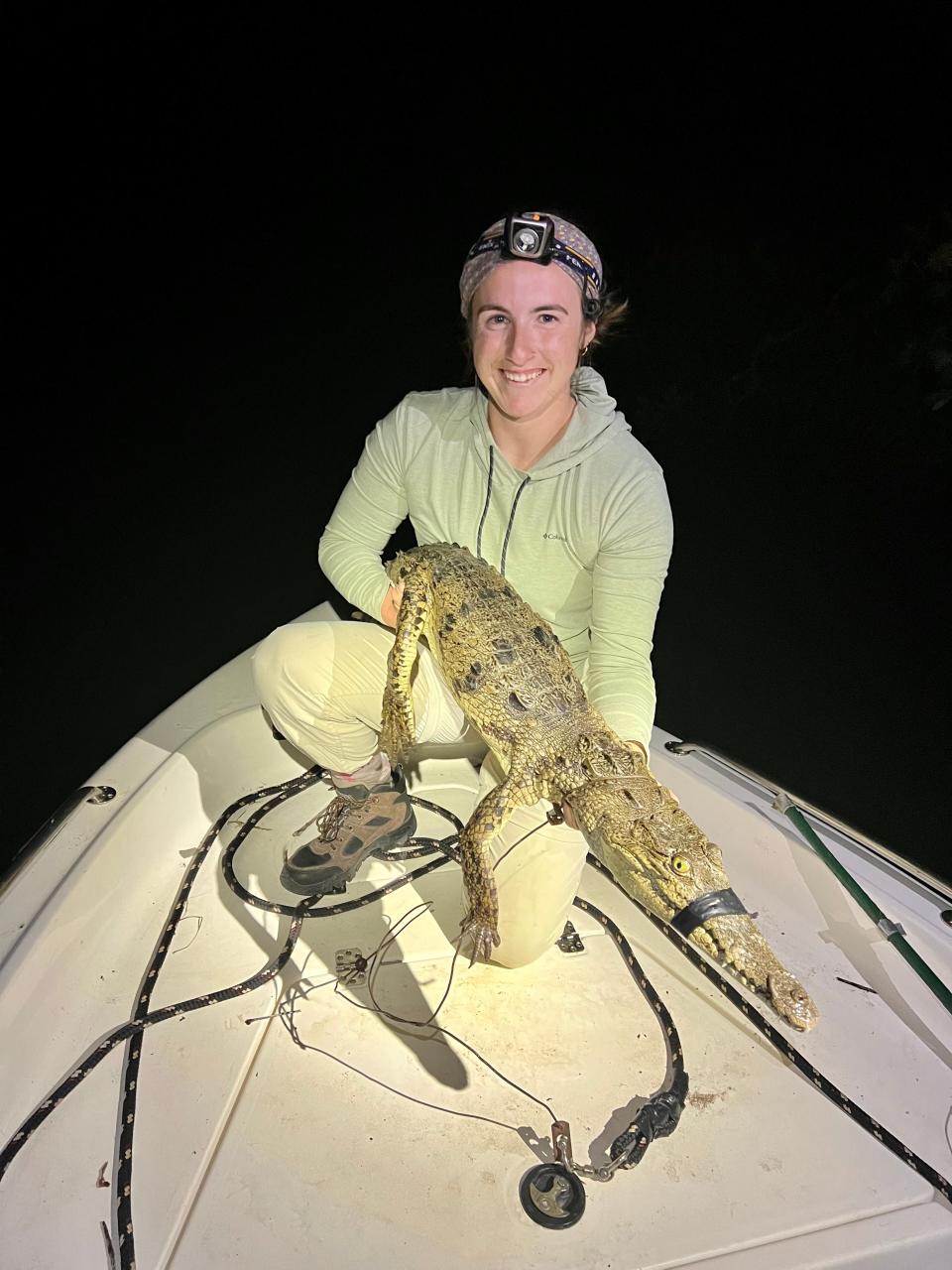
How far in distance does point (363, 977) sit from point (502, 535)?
4.42ft

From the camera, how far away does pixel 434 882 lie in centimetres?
246

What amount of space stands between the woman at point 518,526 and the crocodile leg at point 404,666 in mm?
109

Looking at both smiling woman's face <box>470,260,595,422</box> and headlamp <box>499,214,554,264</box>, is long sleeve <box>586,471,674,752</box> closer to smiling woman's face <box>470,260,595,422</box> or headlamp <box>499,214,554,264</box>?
smiling woman's face <box>470,260,595,422</box>

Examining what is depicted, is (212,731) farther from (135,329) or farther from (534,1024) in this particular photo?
(135,329)

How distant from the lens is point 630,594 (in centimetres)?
191

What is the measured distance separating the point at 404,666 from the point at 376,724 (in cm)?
43

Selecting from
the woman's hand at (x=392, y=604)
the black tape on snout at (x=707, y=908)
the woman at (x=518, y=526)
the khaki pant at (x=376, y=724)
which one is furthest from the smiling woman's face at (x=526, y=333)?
the black tape on snout at (x=707, y=908)

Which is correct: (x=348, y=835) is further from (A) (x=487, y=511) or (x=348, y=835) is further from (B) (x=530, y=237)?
(B) (x=530, y=237)

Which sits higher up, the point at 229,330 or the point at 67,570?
the point at 229,330

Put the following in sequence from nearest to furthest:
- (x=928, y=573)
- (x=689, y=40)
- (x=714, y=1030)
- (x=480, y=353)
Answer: (x=480, y=353) < (x=714, y=1030) < (x=689, y=40) < (x=928, y=573)

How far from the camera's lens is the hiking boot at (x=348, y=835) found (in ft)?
7.75

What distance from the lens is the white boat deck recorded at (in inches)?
61.2

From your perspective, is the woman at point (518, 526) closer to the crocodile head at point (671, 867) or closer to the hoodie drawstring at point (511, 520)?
the hoodie drawstring at point (511, 520)

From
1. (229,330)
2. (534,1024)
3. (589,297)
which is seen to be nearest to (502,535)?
(589,297)
